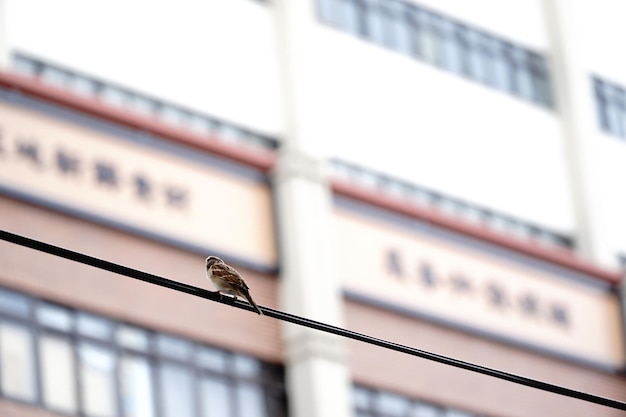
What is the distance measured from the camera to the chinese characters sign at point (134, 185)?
28859 millimetres

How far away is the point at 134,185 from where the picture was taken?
30.2 meters

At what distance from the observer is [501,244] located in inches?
1417

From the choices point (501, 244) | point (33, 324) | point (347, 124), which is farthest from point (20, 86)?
point (501, 244)

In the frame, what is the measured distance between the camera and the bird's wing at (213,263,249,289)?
16386 mm

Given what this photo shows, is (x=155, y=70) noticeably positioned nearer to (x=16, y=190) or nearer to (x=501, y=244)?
(x=16, y=190)

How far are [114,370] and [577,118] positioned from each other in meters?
14.8

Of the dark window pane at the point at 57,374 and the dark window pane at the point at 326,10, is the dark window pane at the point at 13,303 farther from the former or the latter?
the dark window pane at the point at 326,10

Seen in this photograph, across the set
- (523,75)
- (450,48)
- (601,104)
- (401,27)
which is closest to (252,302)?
(401,27)

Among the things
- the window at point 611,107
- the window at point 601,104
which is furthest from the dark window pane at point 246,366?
the window at point 601,104

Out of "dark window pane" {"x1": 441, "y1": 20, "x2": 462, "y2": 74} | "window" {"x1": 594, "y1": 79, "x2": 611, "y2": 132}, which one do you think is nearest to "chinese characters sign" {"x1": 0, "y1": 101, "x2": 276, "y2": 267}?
"dark window pane" {"x1": 441, "y1": 20, "x2": 462, "y2": 74}

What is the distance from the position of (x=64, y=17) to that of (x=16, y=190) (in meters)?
4.32

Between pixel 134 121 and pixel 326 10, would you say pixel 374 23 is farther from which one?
pixel 134 121

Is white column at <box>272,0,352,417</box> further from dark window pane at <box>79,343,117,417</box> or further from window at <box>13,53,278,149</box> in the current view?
dark window pane at <box>79,343,117,417</box>

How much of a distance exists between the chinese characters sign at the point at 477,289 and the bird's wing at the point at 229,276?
16416 millimetres
